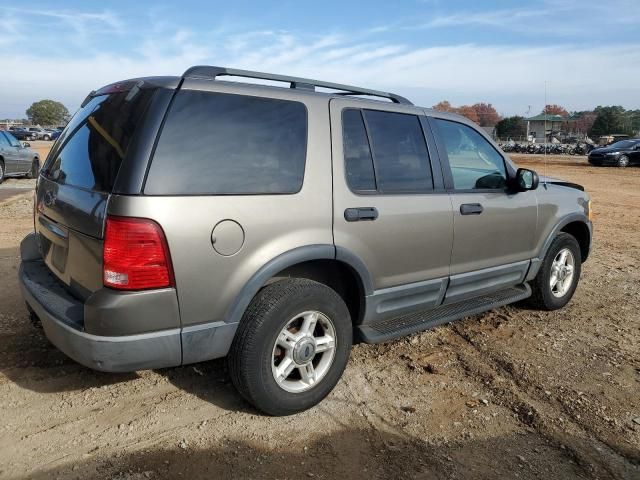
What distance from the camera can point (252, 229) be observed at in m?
2.84

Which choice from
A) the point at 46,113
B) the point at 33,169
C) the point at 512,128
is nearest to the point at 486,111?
the point at 512,128

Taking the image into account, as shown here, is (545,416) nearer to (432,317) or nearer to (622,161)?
(432,317)

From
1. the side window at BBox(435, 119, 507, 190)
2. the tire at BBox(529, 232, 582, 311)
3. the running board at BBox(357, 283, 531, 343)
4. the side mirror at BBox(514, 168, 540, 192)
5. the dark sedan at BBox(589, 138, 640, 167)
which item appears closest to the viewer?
the running board at BBox(357, 283, 531, 343)

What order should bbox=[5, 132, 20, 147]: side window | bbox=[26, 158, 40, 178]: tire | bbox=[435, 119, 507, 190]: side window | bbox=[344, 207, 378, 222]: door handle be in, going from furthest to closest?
bbox=[26, 158, 40, 178]: tire → bbox=[5, 132, 20, 147]: side window → bbox=[435, 119, 507, 190]: side window → bbox=[344, 207, 378, 222]: door handle

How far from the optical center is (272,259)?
292cm

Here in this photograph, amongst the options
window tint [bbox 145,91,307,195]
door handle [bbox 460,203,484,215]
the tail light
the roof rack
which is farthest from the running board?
the roof rack

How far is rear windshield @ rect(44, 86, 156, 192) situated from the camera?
2732 millimetres

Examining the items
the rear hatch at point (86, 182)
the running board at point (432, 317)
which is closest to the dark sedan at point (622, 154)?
the running board at point (432, 317)

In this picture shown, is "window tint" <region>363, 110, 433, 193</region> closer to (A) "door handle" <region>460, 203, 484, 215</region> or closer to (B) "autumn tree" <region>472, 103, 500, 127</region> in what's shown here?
(A) "door handle" <region>460, 203, 484, 215</region>

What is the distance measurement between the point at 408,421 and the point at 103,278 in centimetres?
191

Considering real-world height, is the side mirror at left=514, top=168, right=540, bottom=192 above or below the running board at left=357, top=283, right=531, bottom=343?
above

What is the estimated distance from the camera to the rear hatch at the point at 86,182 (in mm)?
2703

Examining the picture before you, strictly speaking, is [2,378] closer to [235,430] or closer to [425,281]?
[235,430]

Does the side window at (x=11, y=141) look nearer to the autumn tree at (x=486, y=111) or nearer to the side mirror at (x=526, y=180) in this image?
the side mirror at (x=526, y=180)
